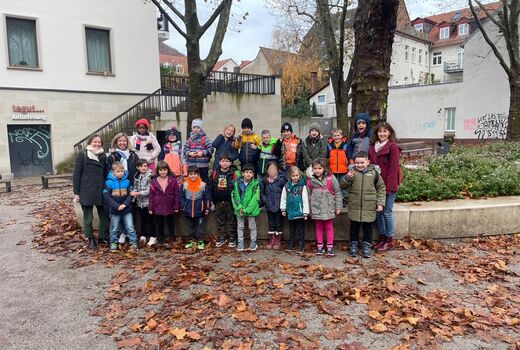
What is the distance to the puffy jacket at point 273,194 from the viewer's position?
19.4 ft

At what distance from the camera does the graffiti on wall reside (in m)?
24.1

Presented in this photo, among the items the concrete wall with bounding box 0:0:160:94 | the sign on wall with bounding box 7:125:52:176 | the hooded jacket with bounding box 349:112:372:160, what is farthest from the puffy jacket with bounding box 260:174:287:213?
the sign on wall with bounding box 7:125:52:176

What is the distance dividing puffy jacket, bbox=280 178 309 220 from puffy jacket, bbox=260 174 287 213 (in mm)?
116

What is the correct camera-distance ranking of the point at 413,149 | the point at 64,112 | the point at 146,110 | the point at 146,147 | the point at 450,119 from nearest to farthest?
the point at 146,147, the point at 64,112, the point at 146,110, the point at 413,149, the point at 450,119

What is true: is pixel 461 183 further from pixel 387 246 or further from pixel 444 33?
pixel 444 33

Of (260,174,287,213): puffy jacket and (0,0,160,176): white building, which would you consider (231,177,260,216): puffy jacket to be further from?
(0,0,160,176): white building

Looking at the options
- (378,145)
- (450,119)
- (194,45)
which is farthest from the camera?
(450,119)

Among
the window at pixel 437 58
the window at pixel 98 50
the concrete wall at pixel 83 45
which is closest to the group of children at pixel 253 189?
the concrete wall at pixel 83 45

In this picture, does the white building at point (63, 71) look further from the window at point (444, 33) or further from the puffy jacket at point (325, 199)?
the window at point (444, 33)

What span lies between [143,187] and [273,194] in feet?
6.78

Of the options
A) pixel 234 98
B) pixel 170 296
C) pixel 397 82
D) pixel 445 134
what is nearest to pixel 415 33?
pixel 397 82

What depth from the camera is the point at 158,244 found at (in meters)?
6.33

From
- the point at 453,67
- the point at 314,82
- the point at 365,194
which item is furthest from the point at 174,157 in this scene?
the point at 453,67

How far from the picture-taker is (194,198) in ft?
19.9
